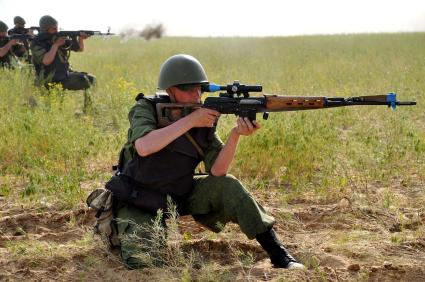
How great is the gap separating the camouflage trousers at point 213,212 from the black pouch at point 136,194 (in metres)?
0.08

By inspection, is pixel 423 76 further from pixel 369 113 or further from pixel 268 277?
pixel 268 277

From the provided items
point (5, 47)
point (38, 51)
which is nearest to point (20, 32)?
point (5, 47)

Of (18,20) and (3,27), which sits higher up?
(18,20)

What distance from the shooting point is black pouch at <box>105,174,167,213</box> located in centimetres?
408

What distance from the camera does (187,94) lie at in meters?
4.13

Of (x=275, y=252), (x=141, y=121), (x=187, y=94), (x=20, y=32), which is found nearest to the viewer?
(x=275, y=252)

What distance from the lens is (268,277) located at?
11.7 ft

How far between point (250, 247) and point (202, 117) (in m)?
1.05

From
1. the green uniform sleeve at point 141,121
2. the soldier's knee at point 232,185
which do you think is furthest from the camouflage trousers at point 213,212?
the green uniform sleeve at point 141,121

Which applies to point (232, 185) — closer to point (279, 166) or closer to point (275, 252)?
point (275, 252)

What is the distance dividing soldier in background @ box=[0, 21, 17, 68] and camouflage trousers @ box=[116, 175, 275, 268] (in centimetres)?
936

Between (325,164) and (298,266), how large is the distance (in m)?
2.67

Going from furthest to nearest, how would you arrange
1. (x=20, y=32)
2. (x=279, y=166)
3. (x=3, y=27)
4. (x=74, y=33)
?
(x=20, y=32), (x=3, y=27), (x=74, y=33), (x=279, y=166)

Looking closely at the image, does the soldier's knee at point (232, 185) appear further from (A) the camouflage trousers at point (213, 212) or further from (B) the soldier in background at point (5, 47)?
(B) the soldier in background at point (5, 47)
